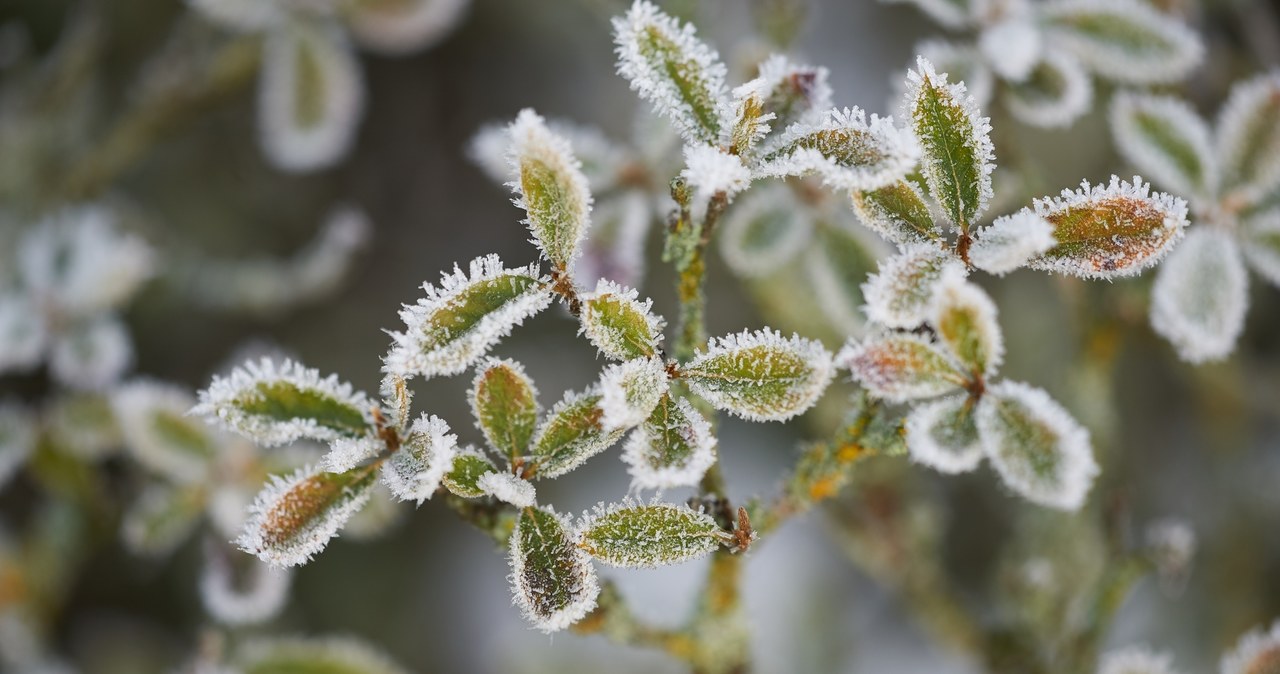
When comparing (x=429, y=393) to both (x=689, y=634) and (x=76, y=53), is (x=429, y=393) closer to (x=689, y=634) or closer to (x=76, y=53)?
(x=76, y=53)

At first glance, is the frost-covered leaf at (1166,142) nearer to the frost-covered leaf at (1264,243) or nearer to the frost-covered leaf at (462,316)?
the frost-covered leaf at (1264,243)

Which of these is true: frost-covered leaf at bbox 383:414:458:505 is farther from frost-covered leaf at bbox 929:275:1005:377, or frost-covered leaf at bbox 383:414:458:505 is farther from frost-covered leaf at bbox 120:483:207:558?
frost-covered leaf at bbox 120:483:207:558

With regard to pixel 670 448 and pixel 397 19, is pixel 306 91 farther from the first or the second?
pixel 670 448

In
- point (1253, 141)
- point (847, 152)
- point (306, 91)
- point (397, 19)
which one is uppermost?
point (397, 19)

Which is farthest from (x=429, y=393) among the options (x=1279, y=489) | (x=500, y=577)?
(x=1279, y=489)

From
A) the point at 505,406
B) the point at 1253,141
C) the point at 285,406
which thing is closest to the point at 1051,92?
the point at 1253,141
